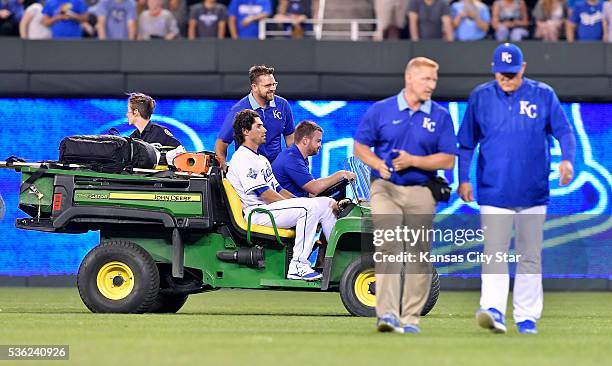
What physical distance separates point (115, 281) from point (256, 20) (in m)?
7.89

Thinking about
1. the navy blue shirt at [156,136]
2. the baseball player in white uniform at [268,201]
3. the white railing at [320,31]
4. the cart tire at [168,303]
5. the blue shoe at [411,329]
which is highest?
the white railing at [320,31]

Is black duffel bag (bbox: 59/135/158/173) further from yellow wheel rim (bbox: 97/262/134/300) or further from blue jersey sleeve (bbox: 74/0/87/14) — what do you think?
blue jersey sleeve (bbox: 74/0/87/14)

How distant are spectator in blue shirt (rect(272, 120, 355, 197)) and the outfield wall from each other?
571 centimetres

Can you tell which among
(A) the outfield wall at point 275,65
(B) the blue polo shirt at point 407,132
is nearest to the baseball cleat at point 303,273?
(B) the blue polo shirt at point 407,132

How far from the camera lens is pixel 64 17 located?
20438mm

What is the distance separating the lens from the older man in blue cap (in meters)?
10.6

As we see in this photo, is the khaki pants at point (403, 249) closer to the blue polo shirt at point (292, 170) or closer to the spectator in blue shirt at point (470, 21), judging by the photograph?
the blue polo shirt at point (292, 170)

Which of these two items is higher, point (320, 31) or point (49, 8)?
point (49, 8)

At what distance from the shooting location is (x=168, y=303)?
46.3 ft

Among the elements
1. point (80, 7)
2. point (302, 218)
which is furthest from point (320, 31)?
point (302, 218)

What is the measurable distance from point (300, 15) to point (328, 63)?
1187 mm

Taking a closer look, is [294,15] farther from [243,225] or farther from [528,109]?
[528,109]

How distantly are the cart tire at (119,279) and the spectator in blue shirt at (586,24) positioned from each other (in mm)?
9118

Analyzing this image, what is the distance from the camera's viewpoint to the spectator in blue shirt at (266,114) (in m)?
14.2
